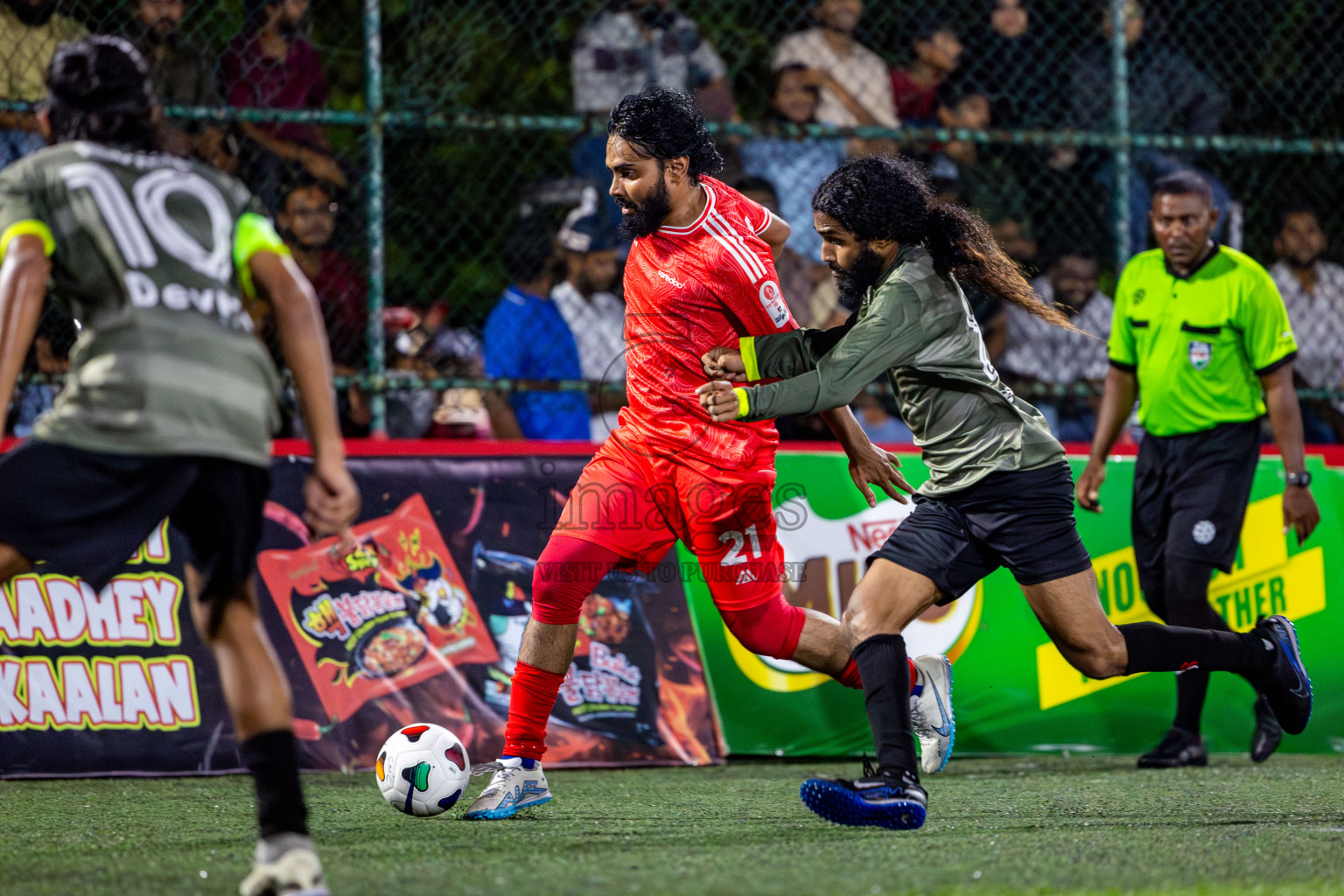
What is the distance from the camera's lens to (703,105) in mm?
7434

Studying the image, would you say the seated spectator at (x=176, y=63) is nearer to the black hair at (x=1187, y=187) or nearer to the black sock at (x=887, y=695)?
the black sock at (x=887, y=695)

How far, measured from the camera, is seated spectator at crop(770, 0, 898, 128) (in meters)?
7.39

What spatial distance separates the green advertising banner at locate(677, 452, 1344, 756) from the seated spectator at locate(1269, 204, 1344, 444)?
3.87 feet

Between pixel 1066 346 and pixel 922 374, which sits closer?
pixel 922 374

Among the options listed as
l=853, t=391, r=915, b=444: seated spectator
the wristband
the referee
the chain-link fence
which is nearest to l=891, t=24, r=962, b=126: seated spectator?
the chain-link fence

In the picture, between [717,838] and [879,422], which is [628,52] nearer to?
[879,422]

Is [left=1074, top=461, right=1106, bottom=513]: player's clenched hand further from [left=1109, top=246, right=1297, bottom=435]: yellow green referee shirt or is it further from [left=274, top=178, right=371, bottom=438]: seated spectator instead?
[left=274, top=178, right=371, bottom=438]: seated spectator

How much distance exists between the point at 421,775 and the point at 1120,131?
464 centimetres

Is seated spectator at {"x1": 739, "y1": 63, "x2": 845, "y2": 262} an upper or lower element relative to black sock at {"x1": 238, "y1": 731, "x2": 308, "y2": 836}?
upper

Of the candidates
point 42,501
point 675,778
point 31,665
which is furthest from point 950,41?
point 42,501

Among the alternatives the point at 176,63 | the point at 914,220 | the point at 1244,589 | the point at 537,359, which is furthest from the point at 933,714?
the point at 176,63

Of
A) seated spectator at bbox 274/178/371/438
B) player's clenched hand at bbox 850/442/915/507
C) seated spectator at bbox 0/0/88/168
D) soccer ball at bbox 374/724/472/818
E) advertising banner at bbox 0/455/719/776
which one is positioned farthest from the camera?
seated spectator at bbox 274/178/371/438

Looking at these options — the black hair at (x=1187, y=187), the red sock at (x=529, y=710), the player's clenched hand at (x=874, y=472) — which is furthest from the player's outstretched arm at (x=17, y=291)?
the black hair at (x=1187, y=187)

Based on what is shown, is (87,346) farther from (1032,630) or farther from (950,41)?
(950,41)
